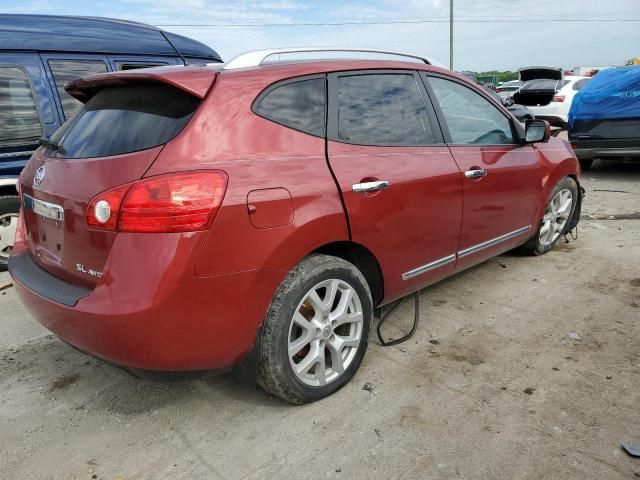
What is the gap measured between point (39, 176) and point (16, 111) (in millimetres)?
2769

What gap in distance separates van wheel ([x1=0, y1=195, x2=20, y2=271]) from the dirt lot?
5.29ft

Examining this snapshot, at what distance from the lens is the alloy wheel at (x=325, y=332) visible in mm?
2562

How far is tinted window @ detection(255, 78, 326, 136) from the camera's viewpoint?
250 cm

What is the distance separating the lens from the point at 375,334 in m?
3.42

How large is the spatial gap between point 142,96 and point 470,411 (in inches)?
85.1

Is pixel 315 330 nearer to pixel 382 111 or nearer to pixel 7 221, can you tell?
pixel 382 111

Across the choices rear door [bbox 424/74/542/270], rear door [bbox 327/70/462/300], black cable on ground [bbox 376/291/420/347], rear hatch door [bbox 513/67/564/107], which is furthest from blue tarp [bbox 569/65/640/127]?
black cable on ground [bbox 376/291/420/347]

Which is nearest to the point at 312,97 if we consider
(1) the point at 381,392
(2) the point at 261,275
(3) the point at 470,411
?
(2) the point at 261,275

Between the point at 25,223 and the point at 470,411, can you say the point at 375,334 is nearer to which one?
the point at 470,411

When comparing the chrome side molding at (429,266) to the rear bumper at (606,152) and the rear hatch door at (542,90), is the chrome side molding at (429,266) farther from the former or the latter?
the rear hatch door at (542,90)

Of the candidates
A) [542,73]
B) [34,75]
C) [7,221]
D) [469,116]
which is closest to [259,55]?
[469,116]

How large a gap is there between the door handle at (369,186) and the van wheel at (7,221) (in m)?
3.77

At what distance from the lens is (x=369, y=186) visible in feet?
8.97

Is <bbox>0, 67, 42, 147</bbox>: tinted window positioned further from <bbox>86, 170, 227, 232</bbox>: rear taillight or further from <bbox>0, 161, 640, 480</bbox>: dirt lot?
<bbox>86, 170, 227, 232</bbox>: rear taillight
